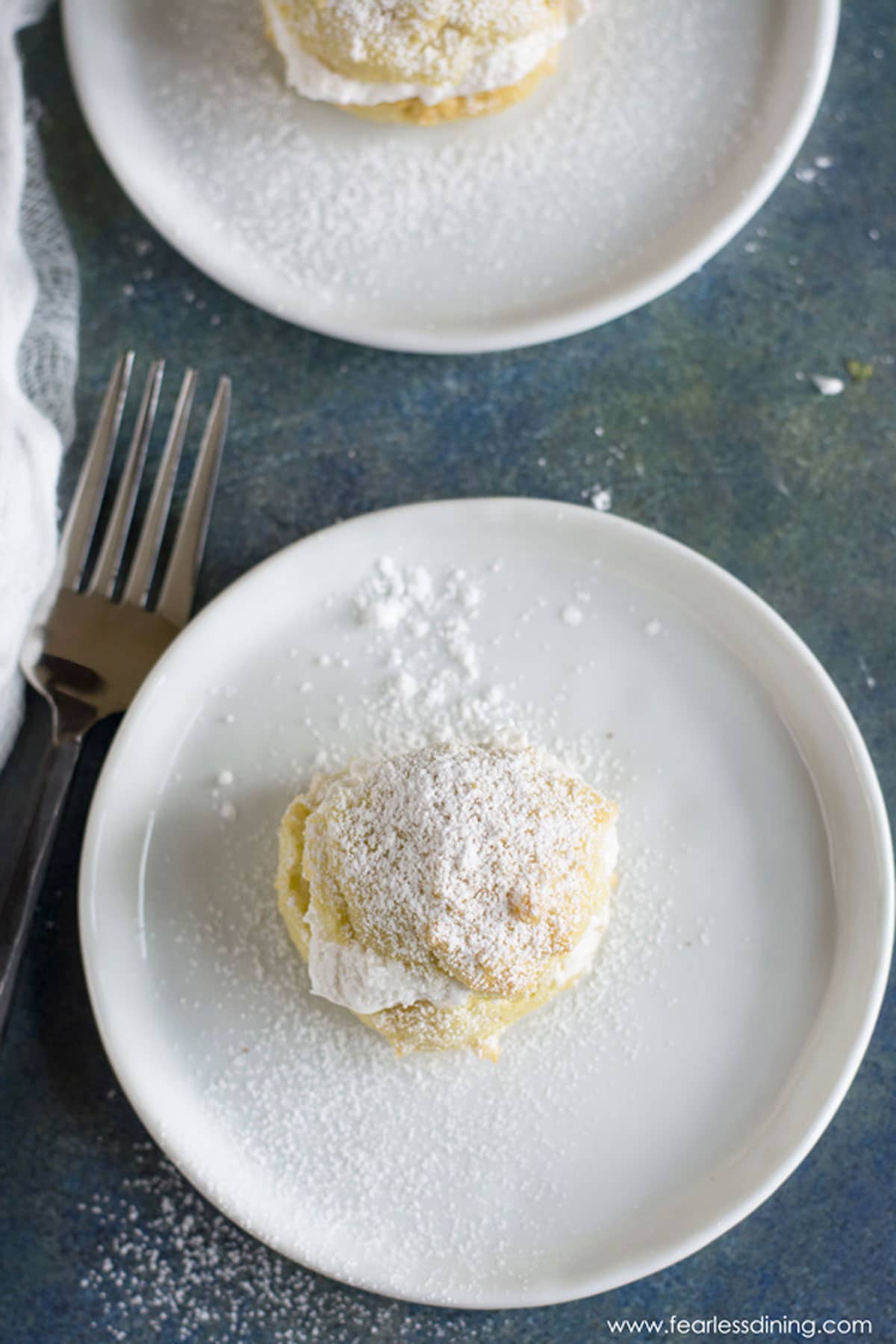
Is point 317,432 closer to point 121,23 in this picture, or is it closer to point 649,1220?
point 121,23

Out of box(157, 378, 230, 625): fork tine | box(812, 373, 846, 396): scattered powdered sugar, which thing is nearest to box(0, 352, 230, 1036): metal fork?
box(157, 378, 230, 625): fork tine

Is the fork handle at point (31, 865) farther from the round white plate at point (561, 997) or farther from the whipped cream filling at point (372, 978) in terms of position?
the whipped cream filling at point (372, 978)

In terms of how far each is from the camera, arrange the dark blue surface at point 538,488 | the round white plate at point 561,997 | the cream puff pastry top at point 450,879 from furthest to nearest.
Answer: the dark blue surface at point 538,488, the round white plate at point 561,997, the cream puff pastry top at point 450,879

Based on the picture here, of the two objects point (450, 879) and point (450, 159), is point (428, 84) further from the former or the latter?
point (450, 879)

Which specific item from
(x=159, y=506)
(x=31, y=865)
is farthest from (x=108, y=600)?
(x=31, y=865)

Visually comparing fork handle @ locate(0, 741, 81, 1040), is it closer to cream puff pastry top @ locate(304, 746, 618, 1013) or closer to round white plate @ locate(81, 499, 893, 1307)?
round white plate @ locate(81, 499, 893, 1307)

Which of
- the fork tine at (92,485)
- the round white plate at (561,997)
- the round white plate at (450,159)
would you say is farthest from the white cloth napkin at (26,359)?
the round white plate at (561,997)
